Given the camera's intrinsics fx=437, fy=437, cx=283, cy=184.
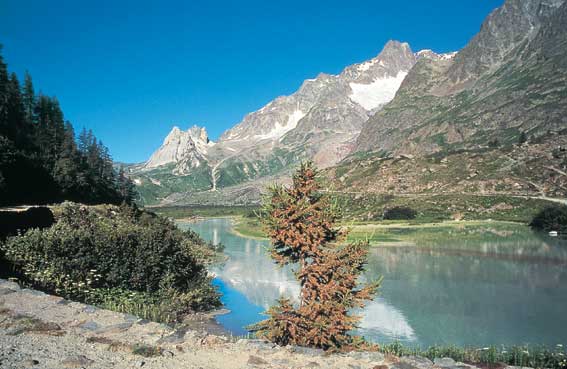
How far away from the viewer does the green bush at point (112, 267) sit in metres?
22.6

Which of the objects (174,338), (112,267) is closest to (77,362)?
(174,338)

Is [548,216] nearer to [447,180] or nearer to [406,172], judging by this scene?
[447,180]

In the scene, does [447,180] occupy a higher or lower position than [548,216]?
higher

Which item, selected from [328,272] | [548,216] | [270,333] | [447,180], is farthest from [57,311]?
[447,180]

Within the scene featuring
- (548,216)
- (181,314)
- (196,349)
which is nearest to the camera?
(196,349)

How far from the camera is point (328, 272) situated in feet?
58.5

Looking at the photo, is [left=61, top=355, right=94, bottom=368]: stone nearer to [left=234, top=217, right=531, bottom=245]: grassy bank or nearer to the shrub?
[left=234, top=217, right=531, bottom=245]: grassy bank

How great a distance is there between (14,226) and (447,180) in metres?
133

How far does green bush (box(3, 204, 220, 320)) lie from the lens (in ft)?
74.2

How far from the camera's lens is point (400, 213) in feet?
400

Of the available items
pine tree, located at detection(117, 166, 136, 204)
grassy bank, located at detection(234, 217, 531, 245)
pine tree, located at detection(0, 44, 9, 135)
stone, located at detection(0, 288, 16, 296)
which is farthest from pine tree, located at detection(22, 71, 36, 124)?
stone, located at detection(0, 288, 16, 296)

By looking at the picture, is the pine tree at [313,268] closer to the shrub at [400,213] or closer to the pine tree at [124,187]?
the pine tree at [124,187]

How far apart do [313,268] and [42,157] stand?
222 feet

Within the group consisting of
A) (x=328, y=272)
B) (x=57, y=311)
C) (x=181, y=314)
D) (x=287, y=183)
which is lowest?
(x=181, y=314)
